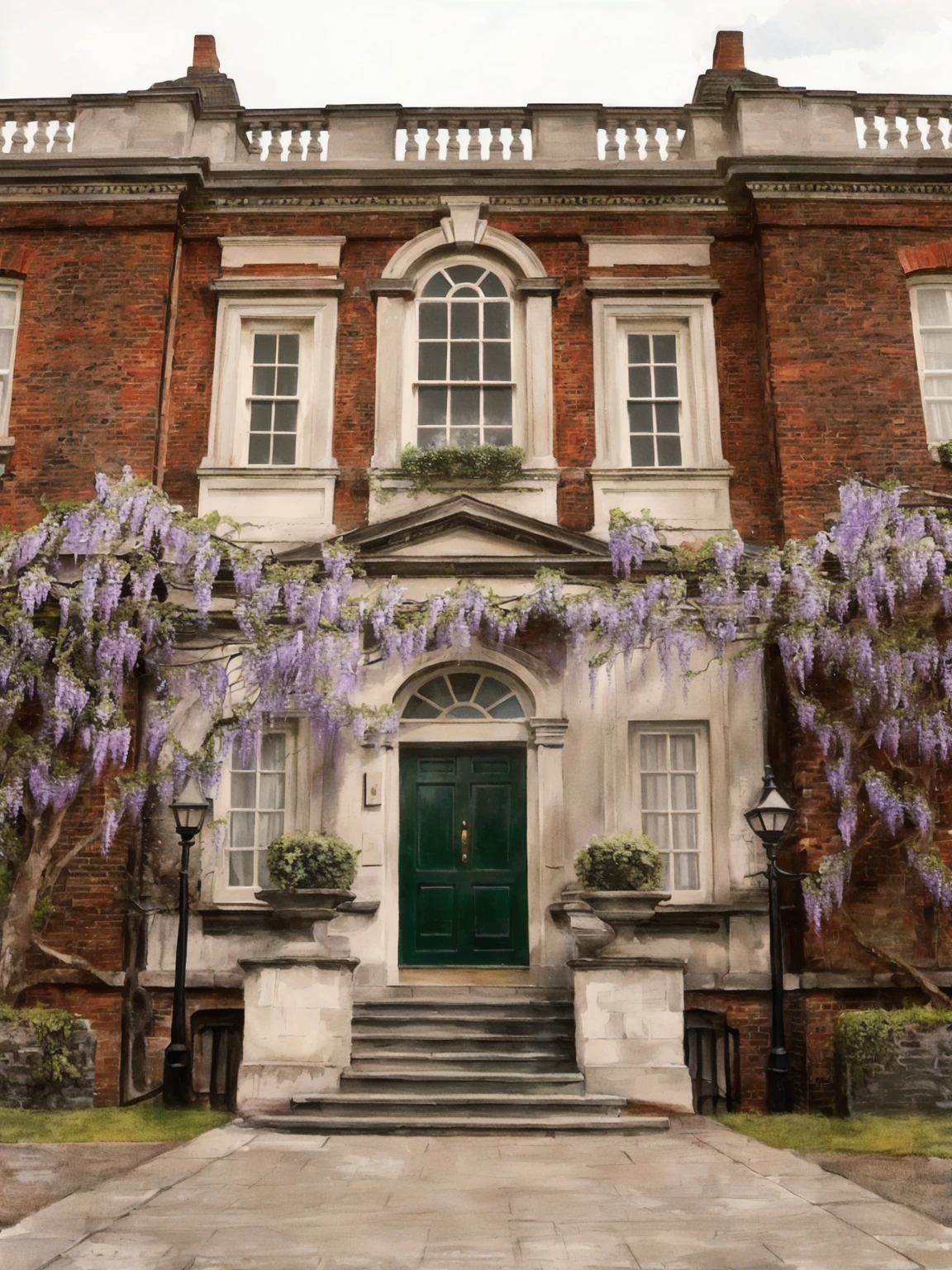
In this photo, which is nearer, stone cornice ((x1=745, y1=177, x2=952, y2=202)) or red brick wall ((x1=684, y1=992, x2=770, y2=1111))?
red brick wall ((x1=684, y1=992, x2=770, y2=1111))

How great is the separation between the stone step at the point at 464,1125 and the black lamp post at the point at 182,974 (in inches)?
51.5

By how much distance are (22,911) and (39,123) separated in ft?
27.2

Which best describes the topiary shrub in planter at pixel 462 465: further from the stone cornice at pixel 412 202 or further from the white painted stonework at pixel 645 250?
the stone cornice at pixel 412 202

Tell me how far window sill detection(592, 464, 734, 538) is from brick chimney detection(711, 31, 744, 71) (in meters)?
5.47

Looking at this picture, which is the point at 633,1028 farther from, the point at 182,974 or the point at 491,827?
the point at 182,974

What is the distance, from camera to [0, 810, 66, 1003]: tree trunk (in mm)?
10422

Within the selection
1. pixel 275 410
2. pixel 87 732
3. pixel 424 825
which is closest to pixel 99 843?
pixel 87 732

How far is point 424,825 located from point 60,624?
373 centimetres

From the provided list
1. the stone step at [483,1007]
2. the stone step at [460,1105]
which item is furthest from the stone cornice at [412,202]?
the stone step at [460,1105]

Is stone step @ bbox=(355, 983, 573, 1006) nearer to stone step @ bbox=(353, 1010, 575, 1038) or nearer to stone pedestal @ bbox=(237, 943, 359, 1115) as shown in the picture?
stone step @ bbox=(353, 1010, 575, 1038)

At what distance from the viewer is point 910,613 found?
1097cm

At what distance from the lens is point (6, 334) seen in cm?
1249

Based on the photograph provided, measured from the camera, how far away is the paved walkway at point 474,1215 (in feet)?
16.5

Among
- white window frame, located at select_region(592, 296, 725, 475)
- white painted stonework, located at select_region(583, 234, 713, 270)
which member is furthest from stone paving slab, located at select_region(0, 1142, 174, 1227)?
white painted stonework, located at select_region(583, 234, 713, 270)
